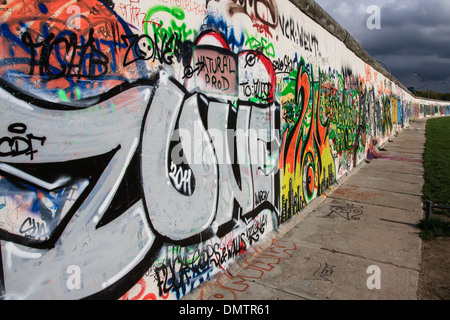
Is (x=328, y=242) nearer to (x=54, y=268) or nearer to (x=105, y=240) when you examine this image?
(x=105, y=240)

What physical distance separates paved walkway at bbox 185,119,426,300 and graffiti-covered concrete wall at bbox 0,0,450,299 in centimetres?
32

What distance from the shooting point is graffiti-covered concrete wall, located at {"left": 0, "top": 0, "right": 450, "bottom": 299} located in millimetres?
1953

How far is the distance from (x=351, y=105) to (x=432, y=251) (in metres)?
6.06

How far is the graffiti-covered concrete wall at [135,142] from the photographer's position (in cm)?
195

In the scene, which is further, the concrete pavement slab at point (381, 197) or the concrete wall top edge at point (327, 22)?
the concrete pavement slab at point (381, 197)

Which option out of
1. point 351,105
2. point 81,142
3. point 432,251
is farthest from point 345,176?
point 81,142

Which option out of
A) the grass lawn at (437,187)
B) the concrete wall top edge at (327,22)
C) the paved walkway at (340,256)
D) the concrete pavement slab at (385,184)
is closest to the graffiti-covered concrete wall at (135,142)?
the paved walkway at (340,256)

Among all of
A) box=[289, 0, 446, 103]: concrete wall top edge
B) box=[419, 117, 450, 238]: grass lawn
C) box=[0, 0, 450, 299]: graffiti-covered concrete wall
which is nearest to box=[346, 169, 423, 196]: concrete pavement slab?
box=[419, 117, 450, 238]: grass lawn

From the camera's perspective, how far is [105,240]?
96.3 inches

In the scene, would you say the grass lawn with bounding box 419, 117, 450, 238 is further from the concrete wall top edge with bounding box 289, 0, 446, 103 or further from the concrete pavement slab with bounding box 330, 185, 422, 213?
the concrete wall top edge with bounding box 289, 0, 446, 103

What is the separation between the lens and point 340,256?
4.32m

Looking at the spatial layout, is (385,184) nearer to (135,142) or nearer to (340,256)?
(340,256)

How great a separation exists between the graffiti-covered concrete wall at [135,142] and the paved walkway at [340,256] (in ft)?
1.04

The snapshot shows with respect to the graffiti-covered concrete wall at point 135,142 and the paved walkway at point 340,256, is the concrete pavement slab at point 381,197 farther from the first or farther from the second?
the graffiti-covered concrete wall at point 135,142
